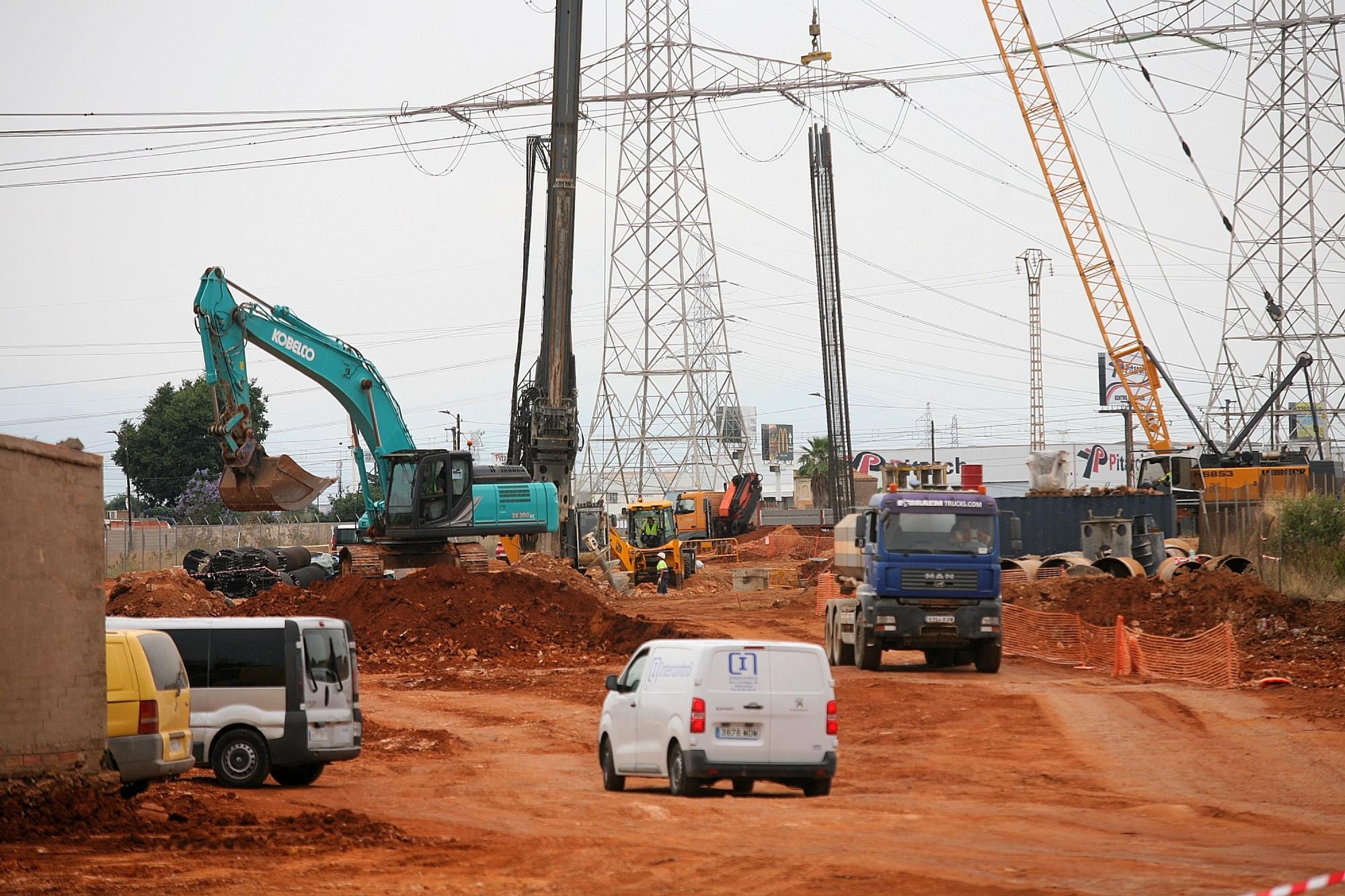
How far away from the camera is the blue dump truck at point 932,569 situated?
27719 millimetres

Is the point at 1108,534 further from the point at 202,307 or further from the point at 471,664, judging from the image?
the point at 202,307

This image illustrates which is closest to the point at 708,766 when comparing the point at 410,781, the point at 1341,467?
the point at 410,781

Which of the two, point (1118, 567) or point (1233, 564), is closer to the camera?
point (1233, 564)

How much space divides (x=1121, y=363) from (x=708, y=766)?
68324 mm

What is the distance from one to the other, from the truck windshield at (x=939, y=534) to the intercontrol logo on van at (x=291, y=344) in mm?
15023

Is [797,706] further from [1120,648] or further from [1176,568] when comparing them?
[1176,568]

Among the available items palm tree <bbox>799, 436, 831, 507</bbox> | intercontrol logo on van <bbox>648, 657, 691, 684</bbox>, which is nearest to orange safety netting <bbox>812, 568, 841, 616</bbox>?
intercontrol logo on van <bbox>648, 657, 691, 684</bbox>

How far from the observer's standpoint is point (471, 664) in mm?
31219

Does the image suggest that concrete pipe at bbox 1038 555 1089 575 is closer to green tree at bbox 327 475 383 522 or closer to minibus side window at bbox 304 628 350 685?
minibus side window at bbox 304 628 350 685

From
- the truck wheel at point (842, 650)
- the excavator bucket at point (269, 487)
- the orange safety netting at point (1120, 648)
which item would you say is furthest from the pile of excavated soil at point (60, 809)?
the orange safety netting at point (1120, 648)

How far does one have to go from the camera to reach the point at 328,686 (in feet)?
56.0

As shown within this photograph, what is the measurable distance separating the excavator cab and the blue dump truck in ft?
35.6

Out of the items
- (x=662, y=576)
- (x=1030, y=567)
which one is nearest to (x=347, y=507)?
(x=662, y=576)

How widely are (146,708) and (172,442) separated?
101 m
